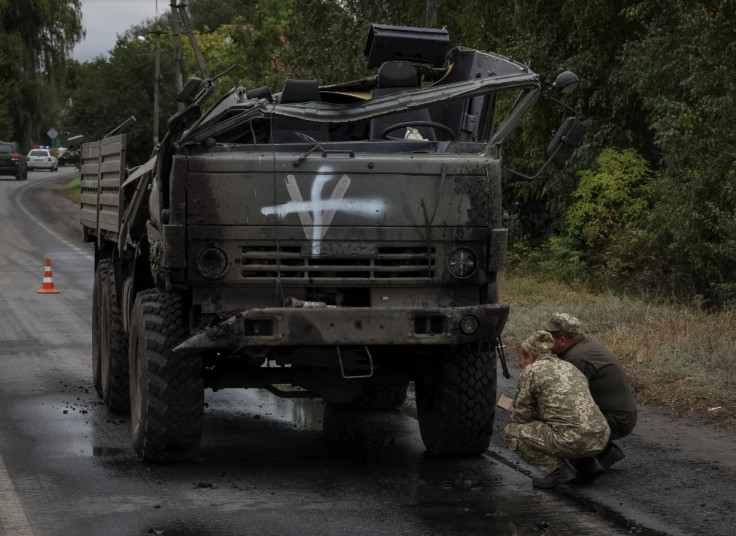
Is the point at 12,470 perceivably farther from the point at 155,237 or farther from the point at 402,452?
the point at 402,452

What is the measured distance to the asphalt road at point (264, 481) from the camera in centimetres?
669

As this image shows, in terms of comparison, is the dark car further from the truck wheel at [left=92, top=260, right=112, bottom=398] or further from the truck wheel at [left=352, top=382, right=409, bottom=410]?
the truck wheel at [left=352, top=382, right=409, bottom=410]

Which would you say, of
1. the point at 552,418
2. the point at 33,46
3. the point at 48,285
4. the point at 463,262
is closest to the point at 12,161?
the point at 33,46

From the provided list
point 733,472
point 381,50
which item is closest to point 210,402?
point 381,50

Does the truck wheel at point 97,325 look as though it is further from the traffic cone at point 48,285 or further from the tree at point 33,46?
the tree at point 33,46

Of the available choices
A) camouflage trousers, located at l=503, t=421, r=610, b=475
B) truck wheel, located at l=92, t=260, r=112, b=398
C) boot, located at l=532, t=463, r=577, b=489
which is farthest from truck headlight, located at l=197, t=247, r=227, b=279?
truck wheel, located at l=92, t=260, r=112, b=398

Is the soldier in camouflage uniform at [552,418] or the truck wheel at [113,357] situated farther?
the truck wheel at [113,357]

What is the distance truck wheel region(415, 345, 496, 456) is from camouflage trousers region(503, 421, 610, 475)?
0.54 metres

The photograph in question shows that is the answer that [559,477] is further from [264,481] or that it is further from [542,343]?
[264,481]

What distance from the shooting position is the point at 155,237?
8.27 metres

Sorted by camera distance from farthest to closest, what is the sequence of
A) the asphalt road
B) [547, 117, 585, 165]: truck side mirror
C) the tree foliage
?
the tree foliage
[547, 117, 585, 165]: truck side mirror
the asphalt road

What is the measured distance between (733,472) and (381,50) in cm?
409

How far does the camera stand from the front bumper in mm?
7527

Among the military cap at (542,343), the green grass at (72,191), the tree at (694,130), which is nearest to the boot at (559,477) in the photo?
the military cap at (542,343)
